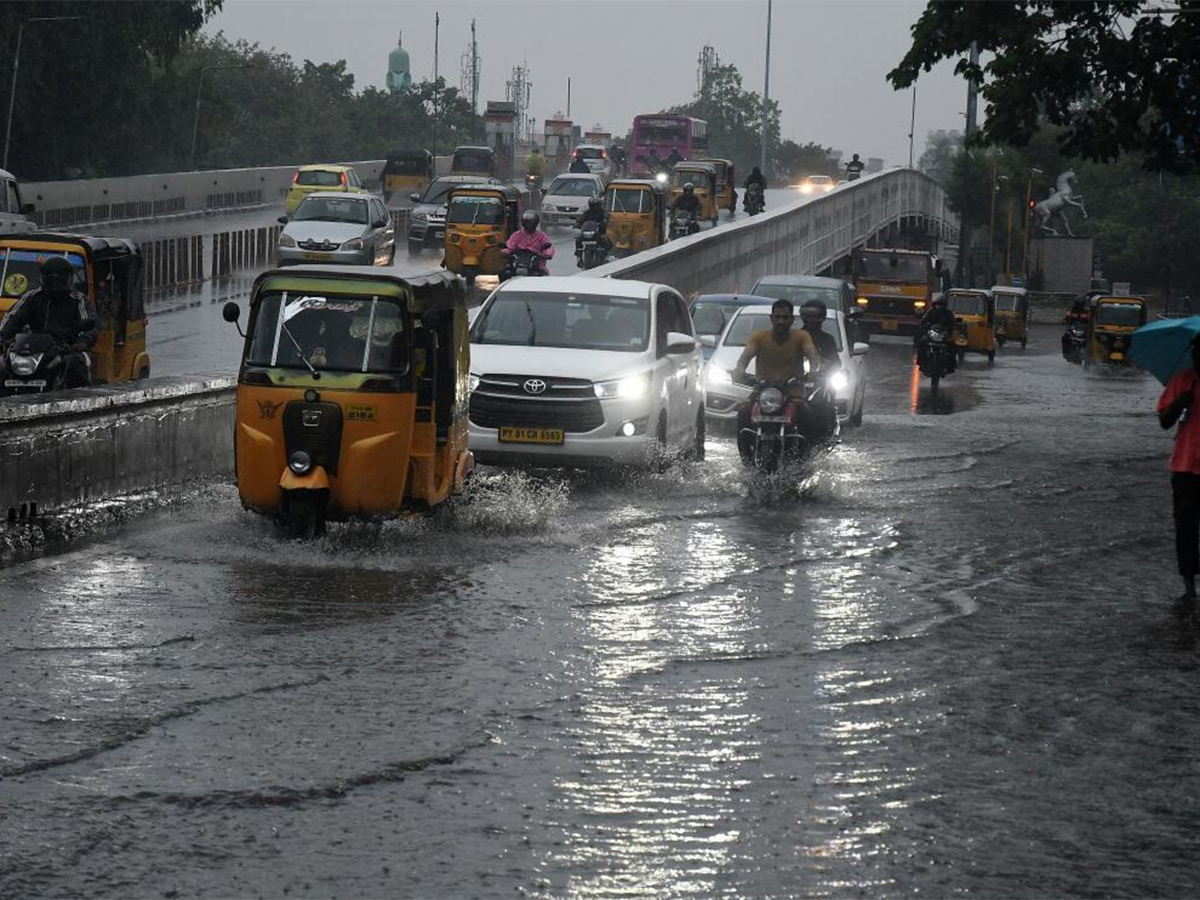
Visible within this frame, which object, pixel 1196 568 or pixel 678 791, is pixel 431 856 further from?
pixel 1196 568

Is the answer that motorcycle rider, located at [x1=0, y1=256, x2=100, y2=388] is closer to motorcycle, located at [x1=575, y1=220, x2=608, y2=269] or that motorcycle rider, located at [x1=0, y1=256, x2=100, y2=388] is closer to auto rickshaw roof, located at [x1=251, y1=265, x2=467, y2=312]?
auto rickshaw roof, located at [x1=251, y1=265, x2=467, y2=312]

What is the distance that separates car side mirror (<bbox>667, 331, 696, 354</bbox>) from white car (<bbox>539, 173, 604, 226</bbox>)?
4818cm

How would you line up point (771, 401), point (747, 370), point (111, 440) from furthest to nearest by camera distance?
1. point (747, 370)
2. point (771, 401)
3. point (111, 440)

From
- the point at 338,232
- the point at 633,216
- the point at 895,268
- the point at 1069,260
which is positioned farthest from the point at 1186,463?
the point at 1069,260

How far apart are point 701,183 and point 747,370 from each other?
48.8 metres

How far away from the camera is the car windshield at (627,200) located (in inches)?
2163

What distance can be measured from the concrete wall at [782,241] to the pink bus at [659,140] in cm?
1011

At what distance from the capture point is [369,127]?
151 metres

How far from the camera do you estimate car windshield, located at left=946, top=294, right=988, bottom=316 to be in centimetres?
5094

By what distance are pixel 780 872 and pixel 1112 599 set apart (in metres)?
6.54

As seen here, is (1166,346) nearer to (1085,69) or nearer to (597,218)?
(1085,69)

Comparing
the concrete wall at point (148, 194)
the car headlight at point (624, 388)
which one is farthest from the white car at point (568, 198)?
the car headlight at point (624, 388)

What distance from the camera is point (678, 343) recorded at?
18.7m

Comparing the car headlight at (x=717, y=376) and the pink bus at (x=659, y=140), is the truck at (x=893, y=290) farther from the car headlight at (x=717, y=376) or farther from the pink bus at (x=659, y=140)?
the pink bus at (x=659, y=140)
